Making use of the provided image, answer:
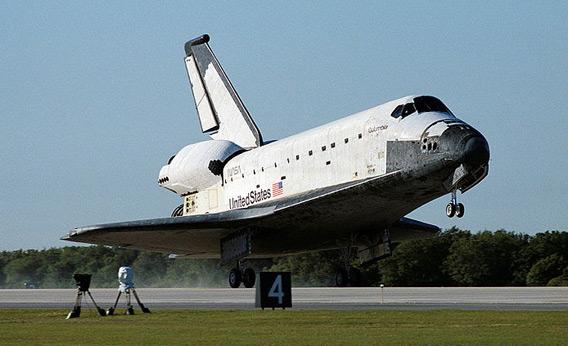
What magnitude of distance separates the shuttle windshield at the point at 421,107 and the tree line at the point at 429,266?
15928mm

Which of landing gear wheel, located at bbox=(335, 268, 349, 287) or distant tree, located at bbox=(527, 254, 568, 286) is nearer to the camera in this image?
landing gear wheel, located at bbox=(335, 268, 349, 287)

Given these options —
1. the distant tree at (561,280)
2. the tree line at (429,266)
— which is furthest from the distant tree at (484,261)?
the distant tree at (561,280)

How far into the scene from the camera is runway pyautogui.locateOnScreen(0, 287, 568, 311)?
20500 millimetres

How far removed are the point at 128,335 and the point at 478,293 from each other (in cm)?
1216

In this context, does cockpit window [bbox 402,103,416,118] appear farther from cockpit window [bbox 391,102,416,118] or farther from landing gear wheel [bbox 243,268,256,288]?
landing gear wheel [bbox 243,268,256,288]

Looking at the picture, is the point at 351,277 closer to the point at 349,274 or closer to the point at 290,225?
the point at 349,274

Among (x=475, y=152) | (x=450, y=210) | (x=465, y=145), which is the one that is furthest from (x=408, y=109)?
(x=450, y=210)

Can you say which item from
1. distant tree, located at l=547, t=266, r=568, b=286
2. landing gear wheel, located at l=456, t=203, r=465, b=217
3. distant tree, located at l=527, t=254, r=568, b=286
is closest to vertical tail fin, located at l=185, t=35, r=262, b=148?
landing gear wheel, located at l=456, t=203, r=465, b=217

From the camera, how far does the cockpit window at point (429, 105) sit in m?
21.8

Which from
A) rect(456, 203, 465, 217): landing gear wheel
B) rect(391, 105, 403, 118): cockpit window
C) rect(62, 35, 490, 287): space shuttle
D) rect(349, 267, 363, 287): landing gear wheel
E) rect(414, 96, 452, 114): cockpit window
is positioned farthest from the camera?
rect(349, 267, 363, 287): landing gear wheel

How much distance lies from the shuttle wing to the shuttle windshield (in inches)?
46.6

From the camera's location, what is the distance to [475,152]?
66.7 feet

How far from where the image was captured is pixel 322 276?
39812 millimetres

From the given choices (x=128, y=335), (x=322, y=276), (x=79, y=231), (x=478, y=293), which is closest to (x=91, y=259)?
(x=322, y=276)
